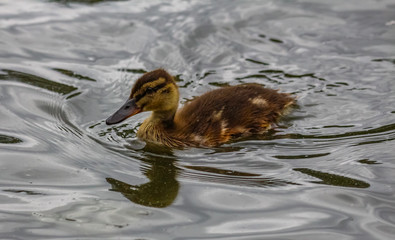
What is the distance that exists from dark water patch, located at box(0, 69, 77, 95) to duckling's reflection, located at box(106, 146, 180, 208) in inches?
62.4

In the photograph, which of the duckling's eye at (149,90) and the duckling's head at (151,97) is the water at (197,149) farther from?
the duckling's eye at (149,90)

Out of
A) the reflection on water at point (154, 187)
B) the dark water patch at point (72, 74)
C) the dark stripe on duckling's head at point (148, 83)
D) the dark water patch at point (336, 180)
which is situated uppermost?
the dark water patch at point (72, 74)

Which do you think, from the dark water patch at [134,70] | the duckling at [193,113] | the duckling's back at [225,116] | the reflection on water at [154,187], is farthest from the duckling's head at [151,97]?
the dark water patch at [134,70]

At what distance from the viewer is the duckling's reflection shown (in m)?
4.42

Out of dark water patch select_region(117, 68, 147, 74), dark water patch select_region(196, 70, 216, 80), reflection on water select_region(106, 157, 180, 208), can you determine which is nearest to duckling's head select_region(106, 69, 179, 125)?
reflection on water select_region(106, 157, 180, 208)

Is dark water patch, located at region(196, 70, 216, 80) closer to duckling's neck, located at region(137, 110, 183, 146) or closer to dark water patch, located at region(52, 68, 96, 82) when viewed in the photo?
dark water patch, located at region(52, 68, 96, 82)

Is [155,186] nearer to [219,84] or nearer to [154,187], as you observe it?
[154,187]

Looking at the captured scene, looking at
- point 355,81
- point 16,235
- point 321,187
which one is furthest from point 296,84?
point 16,235

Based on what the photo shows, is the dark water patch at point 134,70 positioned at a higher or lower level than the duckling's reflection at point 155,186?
higher

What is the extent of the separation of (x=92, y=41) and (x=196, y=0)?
Answer: 1679 millimetres

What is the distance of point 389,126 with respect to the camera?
568 centimetres

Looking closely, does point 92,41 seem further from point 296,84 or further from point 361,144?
point 361,144

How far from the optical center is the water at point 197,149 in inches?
165

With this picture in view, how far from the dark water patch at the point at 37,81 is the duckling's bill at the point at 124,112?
3.66 ft
